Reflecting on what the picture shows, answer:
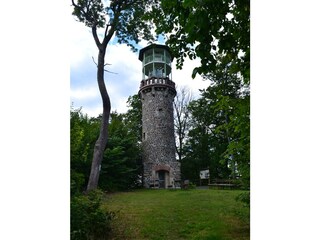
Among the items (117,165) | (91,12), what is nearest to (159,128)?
(117,165)

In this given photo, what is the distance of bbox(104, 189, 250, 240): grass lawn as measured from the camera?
6.49 feet

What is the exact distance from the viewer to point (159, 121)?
7340mm

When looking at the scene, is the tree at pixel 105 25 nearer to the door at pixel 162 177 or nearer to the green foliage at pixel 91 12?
the green foliage at pixel 91 12

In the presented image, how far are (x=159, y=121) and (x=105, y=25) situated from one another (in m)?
4.76

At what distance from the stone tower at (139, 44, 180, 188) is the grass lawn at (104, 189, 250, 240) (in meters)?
3.78

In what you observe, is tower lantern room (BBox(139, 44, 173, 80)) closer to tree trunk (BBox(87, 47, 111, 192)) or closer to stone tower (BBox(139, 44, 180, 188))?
stone tower (BBox(139, 44, 180, 188))

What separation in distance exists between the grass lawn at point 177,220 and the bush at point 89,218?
0.42 ft

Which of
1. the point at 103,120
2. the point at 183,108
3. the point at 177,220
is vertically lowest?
the point at 177,220

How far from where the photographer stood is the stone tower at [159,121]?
687 cm

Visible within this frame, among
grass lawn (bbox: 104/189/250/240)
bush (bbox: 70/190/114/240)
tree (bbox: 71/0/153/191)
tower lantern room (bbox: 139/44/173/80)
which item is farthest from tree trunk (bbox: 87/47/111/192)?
tower lantern room (bbox: 139/44/173/80)

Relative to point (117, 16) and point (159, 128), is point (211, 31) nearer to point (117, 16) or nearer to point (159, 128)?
point (117, 16)
